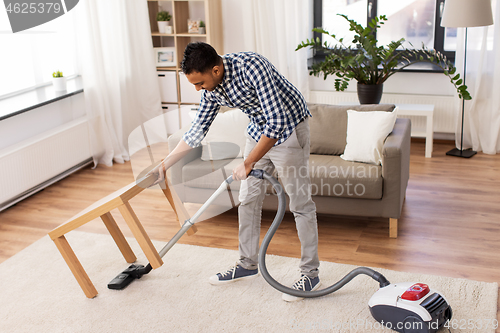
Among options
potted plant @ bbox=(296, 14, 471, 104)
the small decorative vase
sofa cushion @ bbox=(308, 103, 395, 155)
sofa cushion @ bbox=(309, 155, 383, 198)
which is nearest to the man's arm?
sofa cushion @ bbox=(309, 155, 383, 198)

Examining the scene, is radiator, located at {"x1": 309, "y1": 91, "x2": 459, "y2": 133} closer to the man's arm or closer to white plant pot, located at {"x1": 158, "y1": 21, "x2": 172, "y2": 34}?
white plant pot, located at {"x1": 158, "y1": 21, "x2": 172, "y2": 34}

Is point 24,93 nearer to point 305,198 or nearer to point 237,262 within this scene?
point 237,262

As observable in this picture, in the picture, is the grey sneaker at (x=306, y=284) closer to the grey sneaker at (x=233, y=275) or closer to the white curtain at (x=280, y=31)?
the grey sneaker at (x=233, y=275)

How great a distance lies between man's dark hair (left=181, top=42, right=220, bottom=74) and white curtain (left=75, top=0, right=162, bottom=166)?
8.31 ft

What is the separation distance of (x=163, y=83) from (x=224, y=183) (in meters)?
3.04

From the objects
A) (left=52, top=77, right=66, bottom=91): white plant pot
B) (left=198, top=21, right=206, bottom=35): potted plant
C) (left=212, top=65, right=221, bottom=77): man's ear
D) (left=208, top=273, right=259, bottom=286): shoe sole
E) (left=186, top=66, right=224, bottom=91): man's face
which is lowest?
(left=208, top=273, right=259, bottom=286): shoe sole

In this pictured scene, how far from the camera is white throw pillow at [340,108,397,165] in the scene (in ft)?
9.46

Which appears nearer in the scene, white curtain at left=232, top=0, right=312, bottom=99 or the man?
the man

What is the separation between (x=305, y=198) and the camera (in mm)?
2158

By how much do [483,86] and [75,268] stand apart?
3.54 meters

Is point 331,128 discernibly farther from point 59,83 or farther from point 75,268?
point 59,83

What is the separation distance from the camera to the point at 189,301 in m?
2.25

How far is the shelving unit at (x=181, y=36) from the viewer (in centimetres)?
471

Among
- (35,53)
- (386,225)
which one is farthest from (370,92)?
(35,53)
